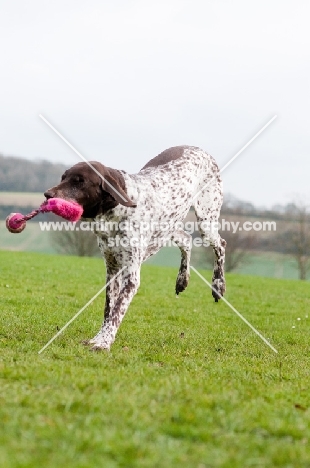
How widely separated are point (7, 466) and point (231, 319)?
336 inches

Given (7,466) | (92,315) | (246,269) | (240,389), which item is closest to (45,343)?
(240,389)

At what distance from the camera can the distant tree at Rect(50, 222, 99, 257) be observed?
178 ft

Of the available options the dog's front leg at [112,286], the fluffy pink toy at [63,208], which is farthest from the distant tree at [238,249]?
the fluffy pink toy at [63,208]

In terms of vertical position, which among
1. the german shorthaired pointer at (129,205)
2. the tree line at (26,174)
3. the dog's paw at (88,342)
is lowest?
the tree line at (26,174)

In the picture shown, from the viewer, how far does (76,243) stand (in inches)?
2147

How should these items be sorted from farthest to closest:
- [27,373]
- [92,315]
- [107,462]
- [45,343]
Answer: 1. [92,315]
2. [45,343]
3. [27,373]
4. [107,462]

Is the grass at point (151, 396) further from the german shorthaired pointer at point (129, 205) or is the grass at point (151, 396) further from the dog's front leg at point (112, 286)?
the german shorthaired pointer at point (129, 205)

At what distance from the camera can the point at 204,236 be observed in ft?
30.7

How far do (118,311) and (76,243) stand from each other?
48.4 m

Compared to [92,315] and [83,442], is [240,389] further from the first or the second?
[92,315]

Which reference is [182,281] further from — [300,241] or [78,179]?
[300,241]

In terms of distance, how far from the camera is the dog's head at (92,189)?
Result: 6211 millimetres

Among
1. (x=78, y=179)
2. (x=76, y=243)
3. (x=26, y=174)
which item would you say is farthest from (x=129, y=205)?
→ (x=26, y=174)

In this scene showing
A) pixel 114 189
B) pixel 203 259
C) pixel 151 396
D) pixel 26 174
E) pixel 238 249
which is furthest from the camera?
pixel 26 174
